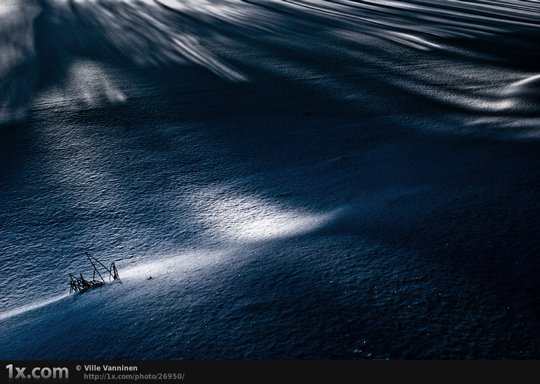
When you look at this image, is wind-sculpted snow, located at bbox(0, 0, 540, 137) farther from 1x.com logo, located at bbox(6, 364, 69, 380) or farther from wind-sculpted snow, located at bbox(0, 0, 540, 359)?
1x.com logo, located at bbox(6, 364, 69, 380)

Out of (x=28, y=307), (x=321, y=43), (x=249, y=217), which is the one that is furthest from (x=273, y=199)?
(x=321, y=43)

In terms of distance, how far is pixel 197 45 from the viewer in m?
5.67

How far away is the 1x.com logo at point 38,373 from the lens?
1.16 meters

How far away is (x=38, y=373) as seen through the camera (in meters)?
1.17

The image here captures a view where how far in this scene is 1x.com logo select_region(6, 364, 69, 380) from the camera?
1.16m

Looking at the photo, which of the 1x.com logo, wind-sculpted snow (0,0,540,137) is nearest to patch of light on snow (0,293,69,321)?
the 1x.com logo

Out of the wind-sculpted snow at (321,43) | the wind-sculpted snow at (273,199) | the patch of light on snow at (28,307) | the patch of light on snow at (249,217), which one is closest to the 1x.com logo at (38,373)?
the wind-sculpted snow at (273,199)

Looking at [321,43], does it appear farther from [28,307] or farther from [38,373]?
[38,373]

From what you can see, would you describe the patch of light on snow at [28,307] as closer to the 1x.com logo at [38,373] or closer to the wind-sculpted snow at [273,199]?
the wind-sculpted snow at [273,199]

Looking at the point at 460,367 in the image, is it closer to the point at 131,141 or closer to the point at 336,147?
the point at 336,147

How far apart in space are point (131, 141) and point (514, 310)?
2.59 m

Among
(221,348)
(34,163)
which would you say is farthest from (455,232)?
(34,163)

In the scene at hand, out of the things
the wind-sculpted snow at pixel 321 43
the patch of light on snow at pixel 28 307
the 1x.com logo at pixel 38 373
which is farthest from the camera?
the wind-sculpted snow at pixel 321 43

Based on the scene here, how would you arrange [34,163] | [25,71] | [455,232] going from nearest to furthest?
[455,232]
[34,163]
[25,71]
